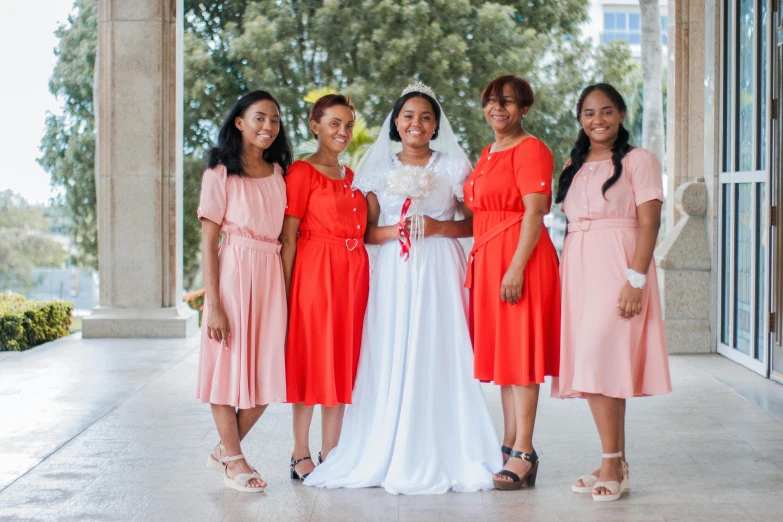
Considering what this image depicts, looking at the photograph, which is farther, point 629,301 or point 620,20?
point 620,20

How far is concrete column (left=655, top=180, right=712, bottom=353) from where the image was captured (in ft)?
27.3

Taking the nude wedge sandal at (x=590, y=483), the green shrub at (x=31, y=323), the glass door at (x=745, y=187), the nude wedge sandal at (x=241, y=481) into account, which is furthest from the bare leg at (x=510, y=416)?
the green shrub at (x=31, y=323)

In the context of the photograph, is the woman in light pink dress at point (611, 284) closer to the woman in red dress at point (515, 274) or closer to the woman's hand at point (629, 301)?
the woman's hand at point (629, 301)

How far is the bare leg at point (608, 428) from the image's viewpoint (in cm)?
399

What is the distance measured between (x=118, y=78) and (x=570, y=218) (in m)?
6.33

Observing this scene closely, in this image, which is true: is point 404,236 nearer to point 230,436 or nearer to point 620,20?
point 230,436

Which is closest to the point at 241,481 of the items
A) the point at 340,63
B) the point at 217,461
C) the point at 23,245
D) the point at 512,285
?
the point at 217,461

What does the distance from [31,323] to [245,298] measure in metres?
5.69

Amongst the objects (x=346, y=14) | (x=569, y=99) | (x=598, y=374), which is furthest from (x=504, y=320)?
(x=569, y=99)

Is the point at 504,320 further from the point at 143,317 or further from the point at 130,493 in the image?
the point at 143,317

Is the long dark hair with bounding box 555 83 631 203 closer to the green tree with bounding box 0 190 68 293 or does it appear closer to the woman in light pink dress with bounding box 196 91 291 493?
the woman in light pink dress with bounding box 196 91 291 493

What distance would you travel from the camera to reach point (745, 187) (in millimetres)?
7801

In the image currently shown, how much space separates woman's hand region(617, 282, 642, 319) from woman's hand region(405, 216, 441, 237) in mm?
863

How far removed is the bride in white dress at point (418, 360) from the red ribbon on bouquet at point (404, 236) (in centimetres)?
2
